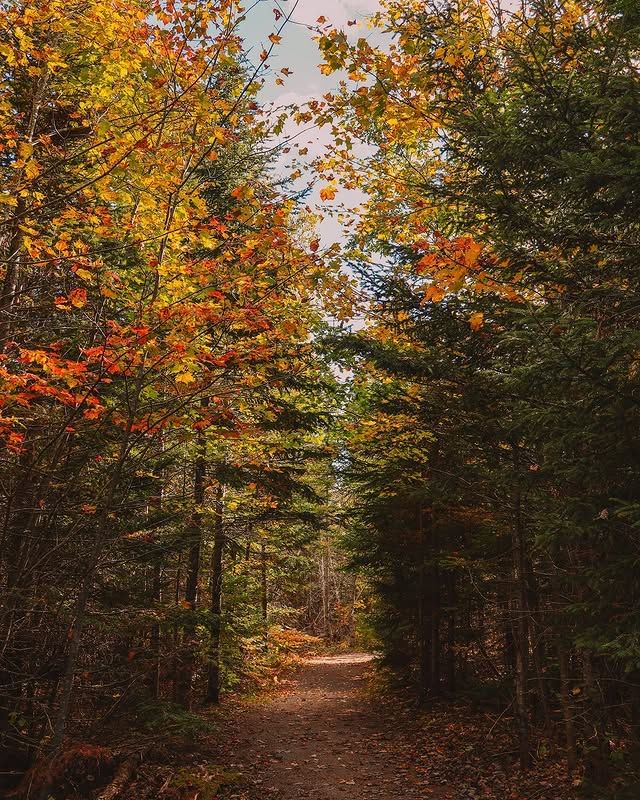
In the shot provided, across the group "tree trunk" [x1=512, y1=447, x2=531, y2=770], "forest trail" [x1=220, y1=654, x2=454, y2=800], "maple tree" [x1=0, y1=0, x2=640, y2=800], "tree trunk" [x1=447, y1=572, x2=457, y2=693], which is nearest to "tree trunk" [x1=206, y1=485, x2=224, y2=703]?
"maple tree" [x1=0, y1=0, x2=640, y2=800]

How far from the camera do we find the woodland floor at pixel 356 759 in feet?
26.0

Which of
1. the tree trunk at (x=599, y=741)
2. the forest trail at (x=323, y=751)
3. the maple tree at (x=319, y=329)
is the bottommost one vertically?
the forest trail at (x=323, y=751)

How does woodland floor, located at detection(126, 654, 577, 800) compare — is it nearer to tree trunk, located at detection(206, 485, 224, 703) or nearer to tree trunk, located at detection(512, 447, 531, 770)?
tree trunk, located at detection(512, 447, 531, 770)

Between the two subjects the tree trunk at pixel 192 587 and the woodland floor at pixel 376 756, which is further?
the tree trunk at pixel 192 587

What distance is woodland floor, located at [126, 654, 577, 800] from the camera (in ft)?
26.0

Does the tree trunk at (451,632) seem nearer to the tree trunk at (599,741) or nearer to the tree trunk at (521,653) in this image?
the tree trunk at (521,653)

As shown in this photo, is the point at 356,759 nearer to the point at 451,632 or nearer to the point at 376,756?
the point at 376,756

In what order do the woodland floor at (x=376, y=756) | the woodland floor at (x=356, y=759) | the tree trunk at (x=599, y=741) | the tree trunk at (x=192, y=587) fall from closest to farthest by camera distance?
the tree trunk at (x=599, y=741)
the woodland floor at (x=356, y=759)
the woodland floor at (x=376, y=756)
the tree trunk at (x=192, y=587)

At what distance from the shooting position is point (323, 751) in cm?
1077

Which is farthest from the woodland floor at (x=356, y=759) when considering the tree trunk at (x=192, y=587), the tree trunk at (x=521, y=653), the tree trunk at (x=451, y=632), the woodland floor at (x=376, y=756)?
the tree trunk at (x=192, y=587)

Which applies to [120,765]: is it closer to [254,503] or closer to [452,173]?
[254,503]

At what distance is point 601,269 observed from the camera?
5594mm

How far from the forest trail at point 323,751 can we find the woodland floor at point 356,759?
0.8 inches

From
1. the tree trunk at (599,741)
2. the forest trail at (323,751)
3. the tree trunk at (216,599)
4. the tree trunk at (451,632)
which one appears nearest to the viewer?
the tree trunk at (599,741)
